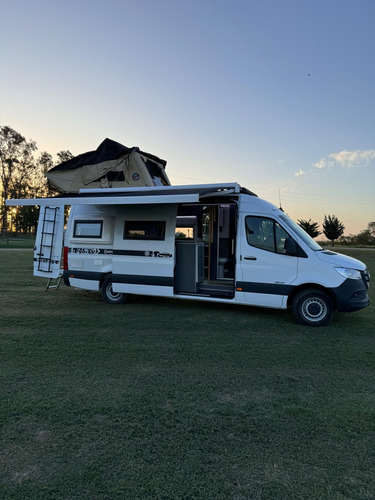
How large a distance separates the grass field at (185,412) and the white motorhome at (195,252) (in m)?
0.91

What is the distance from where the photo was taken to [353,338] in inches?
211

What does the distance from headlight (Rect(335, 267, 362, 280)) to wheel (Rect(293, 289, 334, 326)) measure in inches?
19.3

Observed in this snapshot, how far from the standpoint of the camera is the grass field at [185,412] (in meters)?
2.18

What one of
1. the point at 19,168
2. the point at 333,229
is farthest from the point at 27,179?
the point at 333,229

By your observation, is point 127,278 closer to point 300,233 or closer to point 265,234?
point 265,234

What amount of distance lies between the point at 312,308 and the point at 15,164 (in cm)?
5664

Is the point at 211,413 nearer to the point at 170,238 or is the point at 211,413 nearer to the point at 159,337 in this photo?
the point at 159,337

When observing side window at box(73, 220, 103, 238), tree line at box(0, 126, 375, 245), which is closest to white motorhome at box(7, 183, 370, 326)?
side window at box(73, 220, 103, 238)

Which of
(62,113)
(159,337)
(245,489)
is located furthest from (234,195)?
(62,113)

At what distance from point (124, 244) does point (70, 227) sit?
1641 millimetres

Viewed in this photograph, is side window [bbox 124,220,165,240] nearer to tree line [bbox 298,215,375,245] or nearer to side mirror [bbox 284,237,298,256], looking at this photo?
side mirror [bbox 284,237,298,256]

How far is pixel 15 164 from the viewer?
172 feet

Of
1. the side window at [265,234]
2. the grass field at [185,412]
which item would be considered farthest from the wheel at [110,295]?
the side window at [265,234]

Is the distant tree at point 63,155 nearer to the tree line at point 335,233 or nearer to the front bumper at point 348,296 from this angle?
the tree line at point 335,233
